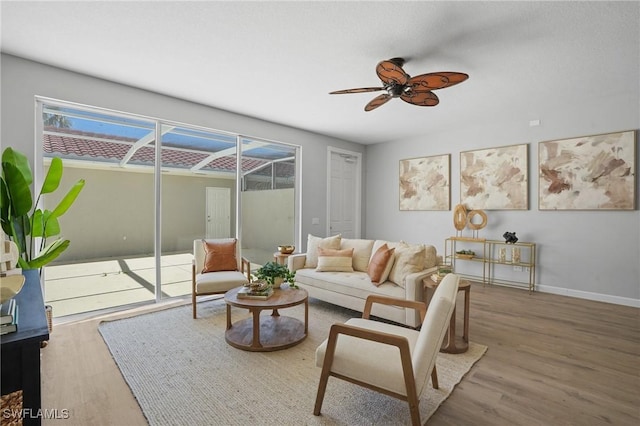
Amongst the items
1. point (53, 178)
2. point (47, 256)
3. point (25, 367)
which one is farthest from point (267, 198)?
point (25, 367)

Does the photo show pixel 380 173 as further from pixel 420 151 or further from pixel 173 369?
pixel 173 369

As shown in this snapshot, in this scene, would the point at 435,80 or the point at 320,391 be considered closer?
the point at 320,391

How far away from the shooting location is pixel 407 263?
10.9 ft

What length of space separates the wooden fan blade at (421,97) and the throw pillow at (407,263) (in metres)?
1.56

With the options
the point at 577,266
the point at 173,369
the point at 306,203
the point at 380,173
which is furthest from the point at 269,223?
the point at 577,266

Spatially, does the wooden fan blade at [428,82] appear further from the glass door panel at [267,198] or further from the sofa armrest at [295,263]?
the glass door panel at [267,198]

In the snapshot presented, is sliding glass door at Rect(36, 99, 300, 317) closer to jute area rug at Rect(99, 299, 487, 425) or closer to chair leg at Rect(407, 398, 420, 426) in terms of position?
jute area rug at Rect(99, 299, 487, 425)

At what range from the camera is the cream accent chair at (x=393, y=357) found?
1.66 metres

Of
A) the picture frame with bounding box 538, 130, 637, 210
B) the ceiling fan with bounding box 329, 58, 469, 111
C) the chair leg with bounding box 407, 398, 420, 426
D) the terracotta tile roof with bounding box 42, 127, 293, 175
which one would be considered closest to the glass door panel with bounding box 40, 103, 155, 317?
the terracotta tile roof with bounding box 42, 127, 293, 175

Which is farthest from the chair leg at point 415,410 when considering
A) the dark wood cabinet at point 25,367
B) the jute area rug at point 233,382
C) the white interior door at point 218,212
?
the white interior door at point 218,212

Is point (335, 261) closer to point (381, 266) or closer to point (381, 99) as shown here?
point (381, 266)

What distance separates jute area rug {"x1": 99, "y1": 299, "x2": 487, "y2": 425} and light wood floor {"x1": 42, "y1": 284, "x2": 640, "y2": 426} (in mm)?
109

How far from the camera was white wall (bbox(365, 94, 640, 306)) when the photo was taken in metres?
4.12

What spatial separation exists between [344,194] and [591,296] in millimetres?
4414
